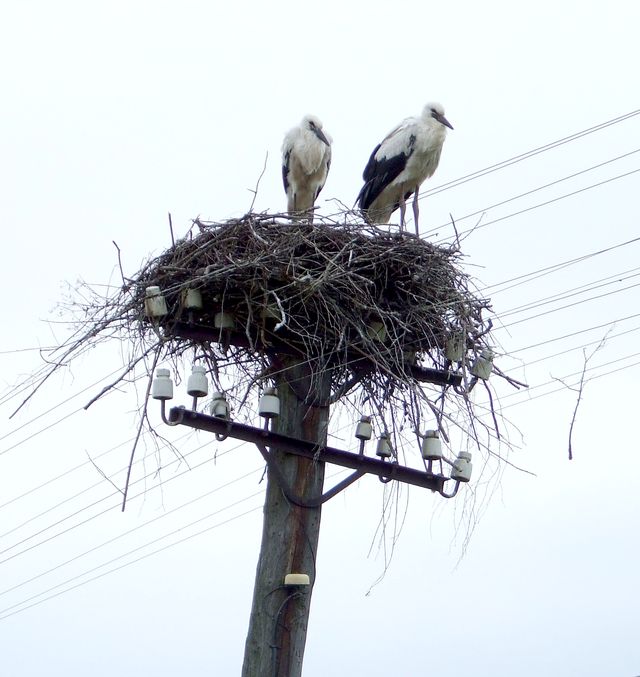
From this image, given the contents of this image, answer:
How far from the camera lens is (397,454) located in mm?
5398

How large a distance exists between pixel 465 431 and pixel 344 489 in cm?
65

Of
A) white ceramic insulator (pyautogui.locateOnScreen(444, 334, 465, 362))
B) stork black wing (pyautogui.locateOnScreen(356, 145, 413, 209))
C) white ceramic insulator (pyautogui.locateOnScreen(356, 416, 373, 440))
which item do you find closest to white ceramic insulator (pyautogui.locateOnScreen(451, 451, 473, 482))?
white ceramic insulator (pyautogui.locateOnScreen(356, 416, 373, 440))

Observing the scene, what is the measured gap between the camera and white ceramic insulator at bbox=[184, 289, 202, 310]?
554 centimetres

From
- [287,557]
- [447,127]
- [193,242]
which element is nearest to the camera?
[287,557]

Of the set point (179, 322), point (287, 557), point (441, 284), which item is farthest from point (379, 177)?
point (287, 557)

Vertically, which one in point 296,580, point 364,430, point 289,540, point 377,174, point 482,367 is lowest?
point 296,580

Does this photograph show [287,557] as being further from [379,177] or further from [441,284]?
[379,177]

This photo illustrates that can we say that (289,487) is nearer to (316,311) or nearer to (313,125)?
(316,311)

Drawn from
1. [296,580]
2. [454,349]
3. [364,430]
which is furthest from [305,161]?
[296,580]

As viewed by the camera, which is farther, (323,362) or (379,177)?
(379,177)

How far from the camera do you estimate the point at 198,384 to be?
520 cm

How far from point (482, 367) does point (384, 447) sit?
0.68 m

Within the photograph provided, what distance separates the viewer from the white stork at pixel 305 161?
29.4 ft

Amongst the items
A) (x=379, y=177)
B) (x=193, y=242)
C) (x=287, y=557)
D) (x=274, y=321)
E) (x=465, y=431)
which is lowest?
(x=287, y=557)
